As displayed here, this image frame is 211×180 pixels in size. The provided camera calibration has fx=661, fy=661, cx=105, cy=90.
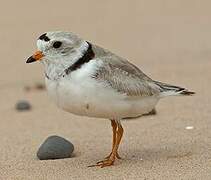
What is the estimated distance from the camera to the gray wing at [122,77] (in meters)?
4.97

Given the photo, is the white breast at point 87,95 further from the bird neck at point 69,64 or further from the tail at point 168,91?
the tail at point 168,91

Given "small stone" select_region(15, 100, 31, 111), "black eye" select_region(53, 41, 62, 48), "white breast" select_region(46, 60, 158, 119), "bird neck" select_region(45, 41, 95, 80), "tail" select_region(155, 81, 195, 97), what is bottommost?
"small stone" select_region(15, 100, 31, 111)

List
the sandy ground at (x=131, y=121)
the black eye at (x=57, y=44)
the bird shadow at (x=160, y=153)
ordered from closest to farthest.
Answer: the black eye at (x=57, y=44) < the sandy ground at (x=131, y=121) < the bird shadow at (x=160, y=153)

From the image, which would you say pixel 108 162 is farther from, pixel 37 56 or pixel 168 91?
pixel 37 56

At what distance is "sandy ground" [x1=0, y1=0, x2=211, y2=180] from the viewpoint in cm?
507

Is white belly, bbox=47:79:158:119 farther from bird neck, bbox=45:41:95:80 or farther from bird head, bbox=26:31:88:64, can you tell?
bird head, bbox=26:31:88:64

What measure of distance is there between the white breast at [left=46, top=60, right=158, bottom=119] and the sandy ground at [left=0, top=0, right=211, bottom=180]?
453 mm

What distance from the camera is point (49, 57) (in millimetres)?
4980

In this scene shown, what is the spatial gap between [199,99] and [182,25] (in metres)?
4.30

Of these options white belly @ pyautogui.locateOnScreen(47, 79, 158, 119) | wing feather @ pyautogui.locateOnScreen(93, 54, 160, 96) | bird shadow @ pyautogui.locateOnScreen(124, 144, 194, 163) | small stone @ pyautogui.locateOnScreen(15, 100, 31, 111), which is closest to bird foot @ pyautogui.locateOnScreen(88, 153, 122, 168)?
bird shadow @ pyautogui.locateOnScreen(124, 144, 194, 163)

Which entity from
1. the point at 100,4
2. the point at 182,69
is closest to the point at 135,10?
the point at 100,4

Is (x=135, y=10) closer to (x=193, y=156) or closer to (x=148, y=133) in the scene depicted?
(x=148, y=133)

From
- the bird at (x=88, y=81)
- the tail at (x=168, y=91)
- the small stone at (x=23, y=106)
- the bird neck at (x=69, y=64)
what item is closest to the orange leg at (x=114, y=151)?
the bird at (x=88, y=81)

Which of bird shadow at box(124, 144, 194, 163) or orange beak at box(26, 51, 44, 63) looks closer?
orange beak at box(26, 51, 44, 63)
